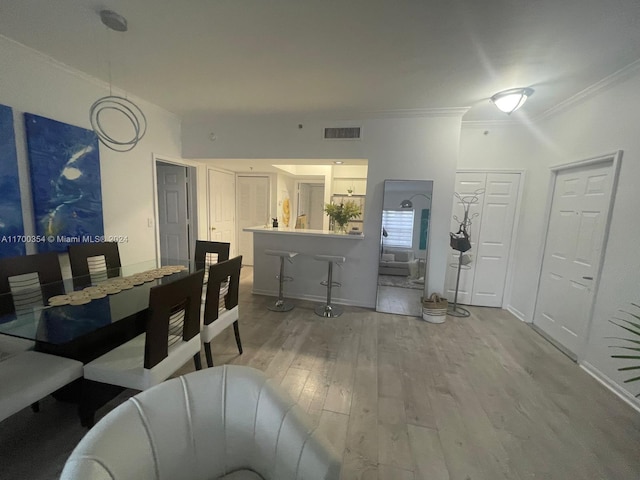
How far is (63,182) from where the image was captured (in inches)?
100

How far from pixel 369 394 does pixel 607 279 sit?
2.34 meters

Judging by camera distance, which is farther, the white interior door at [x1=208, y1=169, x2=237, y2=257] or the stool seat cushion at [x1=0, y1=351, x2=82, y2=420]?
the white interior door at [x1=208, y1=169, x2=237, y2=257]

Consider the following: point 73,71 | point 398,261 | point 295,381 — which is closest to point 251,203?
point 73,71

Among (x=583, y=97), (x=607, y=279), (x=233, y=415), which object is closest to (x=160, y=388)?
(x=233, y=415)

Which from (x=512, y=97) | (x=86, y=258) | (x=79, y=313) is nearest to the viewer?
(x=79, y=313)

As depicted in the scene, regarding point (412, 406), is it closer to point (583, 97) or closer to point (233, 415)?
point (233, 415)

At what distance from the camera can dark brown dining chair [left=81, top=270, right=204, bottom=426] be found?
4.88ft

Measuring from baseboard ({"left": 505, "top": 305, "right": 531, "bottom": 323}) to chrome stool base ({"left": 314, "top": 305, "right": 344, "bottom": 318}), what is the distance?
2412mm

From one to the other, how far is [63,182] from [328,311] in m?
3.17

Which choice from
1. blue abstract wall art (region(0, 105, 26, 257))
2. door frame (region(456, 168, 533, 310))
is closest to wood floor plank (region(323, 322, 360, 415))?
door frame (region(456, 168, 533, 310))

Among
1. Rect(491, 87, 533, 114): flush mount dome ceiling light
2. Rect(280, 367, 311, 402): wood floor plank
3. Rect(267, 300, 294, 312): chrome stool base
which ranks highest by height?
Rect(491, 87, 533, 114): flush mount dome ceiling light

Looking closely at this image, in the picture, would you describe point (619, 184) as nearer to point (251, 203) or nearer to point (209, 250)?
point (209, 250)

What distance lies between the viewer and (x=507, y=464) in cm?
153

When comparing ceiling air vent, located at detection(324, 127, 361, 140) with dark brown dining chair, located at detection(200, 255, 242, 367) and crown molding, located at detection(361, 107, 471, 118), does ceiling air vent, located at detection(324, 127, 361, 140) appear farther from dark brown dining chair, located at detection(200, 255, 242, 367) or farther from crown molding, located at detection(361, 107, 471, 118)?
dark brown dining chair, located at detection(200, 255, 242, 367)
